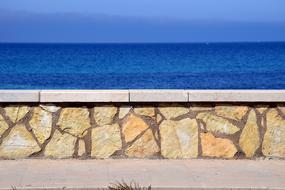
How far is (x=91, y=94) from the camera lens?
8727mm

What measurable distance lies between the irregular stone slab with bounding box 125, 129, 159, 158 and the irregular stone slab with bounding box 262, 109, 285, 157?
1493 mm

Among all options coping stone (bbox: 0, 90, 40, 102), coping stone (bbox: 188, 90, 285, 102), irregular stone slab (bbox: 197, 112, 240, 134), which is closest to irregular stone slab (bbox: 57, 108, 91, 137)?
coping stone (bbox: 0, 90, 40, 102)

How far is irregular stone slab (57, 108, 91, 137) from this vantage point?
8820 millimetres

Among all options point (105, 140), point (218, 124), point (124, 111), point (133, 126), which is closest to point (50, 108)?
point (105, 140)

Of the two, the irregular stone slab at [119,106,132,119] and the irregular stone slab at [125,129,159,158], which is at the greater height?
the irregular stone slab at [119,106,132,119]

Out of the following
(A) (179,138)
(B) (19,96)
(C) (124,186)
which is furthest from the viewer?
(A) (179,138)

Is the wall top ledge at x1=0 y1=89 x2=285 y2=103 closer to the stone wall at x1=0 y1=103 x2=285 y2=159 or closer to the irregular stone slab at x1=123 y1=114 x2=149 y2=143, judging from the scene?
the stone wall at x1=0 y1=103 x2=285 y2=159

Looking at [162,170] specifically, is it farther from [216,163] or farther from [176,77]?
[176,77]

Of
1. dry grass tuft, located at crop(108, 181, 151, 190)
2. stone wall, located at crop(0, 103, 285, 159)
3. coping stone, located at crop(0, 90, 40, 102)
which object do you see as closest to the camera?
dry grass tuft, located at crop(108, 181, 151, 190)

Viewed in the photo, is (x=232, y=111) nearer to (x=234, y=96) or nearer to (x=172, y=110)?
(x=234, y=96)

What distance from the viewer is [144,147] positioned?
29.1ft

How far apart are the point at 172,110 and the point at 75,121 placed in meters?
1.31

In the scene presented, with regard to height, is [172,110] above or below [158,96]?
below

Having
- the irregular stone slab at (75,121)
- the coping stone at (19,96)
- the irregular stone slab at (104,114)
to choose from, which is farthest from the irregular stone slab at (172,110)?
the coping stone at (19,96)
